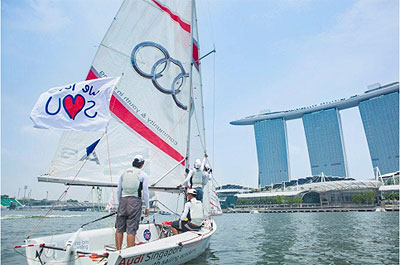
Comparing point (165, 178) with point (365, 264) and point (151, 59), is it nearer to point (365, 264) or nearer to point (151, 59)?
point (151, 59)

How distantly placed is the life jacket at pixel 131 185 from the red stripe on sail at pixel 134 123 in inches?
142

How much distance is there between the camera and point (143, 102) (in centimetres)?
989

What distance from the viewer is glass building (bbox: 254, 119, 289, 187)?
188 m

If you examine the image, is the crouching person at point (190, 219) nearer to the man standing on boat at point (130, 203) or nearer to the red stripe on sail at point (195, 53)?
the man standing on boat at point (130, 203)

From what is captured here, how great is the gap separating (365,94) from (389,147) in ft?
114

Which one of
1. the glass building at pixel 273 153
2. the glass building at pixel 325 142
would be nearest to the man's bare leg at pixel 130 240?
the glass building at pixel 325 142

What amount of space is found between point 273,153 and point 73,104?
19684cm

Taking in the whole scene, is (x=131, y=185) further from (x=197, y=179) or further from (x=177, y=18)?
(x=177, y=18)

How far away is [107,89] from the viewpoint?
6770 mm

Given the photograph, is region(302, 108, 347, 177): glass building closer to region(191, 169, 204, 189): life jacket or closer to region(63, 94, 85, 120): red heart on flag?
region(191, 169, 204, 189): life jacket

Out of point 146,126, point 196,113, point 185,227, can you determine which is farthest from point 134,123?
point 196,113

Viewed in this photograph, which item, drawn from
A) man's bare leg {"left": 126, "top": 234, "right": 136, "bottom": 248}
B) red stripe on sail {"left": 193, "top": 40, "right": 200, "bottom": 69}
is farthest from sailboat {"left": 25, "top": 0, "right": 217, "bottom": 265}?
red stripe on sail {"left": 193, "top": 40, "right": 200, "bottom": 69}

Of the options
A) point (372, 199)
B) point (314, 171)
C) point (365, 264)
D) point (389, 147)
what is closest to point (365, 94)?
point (389, 147)

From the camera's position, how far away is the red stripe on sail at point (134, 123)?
9.20m
